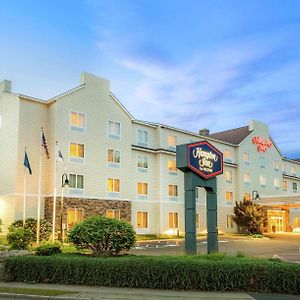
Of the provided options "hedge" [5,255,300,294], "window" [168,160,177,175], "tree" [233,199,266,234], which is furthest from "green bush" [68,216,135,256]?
"tree" [233,199,266,234]

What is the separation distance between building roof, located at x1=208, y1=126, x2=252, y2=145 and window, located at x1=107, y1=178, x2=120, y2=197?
21695 millimetres

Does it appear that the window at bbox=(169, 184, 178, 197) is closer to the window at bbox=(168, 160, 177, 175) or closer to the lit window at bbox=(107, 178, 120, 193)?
the window at bbox=(168, 160, 177, 175)

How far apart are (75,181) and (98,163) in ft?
10.8

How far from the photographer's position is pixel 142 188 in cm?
4431

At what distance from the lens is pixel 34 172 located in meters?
36.0

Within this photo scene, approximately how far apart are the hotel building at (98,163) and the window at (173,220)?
0.36ft

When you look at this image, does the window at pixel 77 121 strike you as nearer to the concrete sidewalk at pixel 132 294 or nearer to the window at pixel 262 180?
the concrete sidewalk at pixel 132 294

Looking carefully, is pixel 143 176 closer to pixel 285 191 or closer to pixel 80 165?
pixel 80 165

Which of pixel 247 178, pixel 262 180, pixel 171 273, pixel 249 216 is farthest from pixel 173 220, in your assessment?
pixel 171 273

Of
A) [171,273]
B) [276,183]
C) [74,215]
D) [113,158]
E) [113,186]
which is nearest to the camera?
[171,273]

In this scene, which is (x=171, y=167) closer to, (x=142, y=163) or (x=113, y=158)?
(x=142, y=163)

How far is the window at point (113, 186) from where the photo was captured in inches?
1599

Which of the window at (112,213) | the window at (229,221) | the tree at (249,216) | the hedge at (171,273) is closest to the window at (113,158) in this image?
the window at (112,213)

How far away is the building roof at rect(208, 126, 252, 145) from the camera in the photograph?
5778cm
